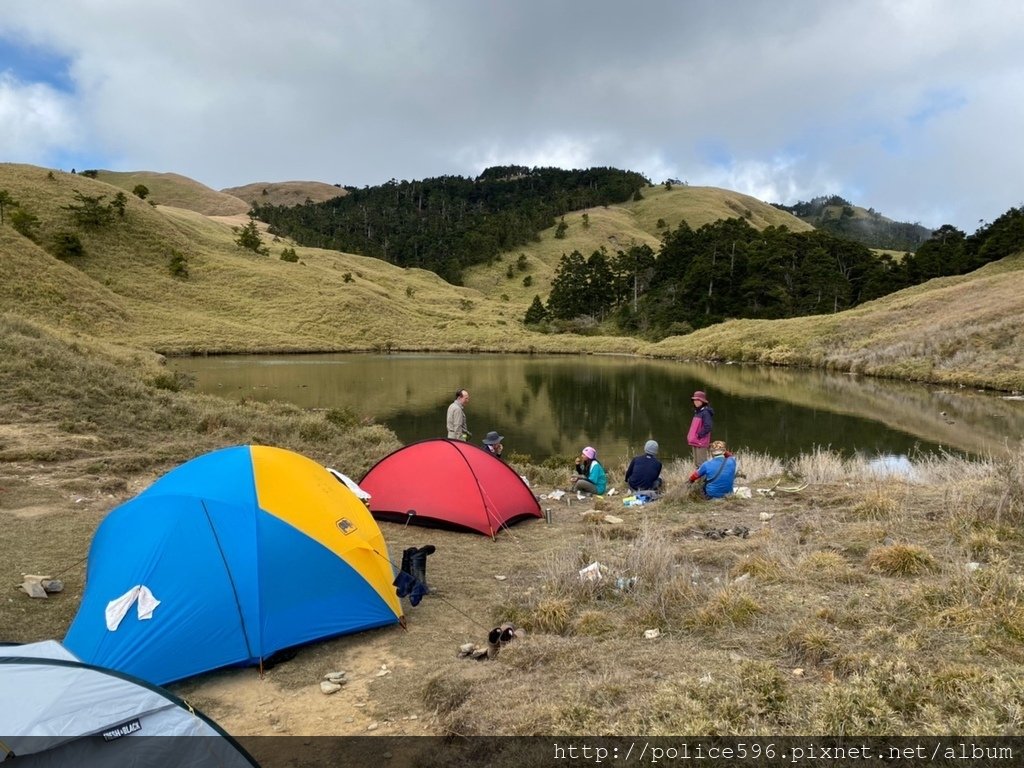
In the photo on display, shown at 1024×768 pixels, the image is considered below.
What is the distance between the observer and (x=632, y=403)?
28234mm

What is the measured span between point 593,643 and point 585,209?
468ft

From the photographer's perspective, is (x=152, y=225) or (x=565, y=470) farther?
(x=152, y=225)

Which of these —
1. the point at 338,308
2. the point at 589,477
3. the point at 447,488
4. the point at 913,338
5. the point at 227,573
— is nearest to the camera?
the point at 227,573

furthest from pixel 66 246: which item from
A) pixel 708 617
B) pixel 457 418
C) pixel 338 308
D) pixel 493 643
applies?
pixel 708 617

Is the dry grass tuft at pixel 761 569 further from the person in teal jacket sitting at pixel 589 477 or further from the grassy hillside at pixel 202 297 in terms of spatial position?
the grassy hillside at pixel 202 297

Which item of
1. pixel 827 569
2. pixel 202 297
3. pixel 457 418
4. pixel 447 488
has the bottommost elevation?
pixel 827 569

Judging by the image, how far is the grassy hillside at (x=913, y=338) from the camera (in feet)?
111

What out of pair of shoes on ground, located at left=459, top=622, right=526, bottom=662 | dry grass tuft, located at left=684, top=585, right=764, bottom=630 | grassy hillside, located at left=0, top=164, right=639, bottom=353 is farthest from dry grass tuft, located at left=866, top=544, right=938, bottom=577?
grassy hillside, located at left=0, top=164, right=639, bottom=353

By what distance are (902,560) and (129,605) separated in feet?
22.6

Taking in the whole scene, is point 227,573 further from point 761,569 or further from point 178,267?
point 178,267

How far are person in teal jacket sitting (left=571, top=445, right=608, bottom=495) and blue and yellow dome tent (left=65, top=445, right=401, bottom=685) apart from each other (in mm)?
6202

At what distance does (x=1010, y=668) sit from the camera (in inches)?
163

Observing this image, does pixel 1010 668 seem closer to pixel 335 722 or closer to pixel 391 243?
pixel 335 722

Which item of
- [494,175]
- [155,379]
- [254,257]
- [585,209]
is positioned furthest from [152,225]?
[494,175]
